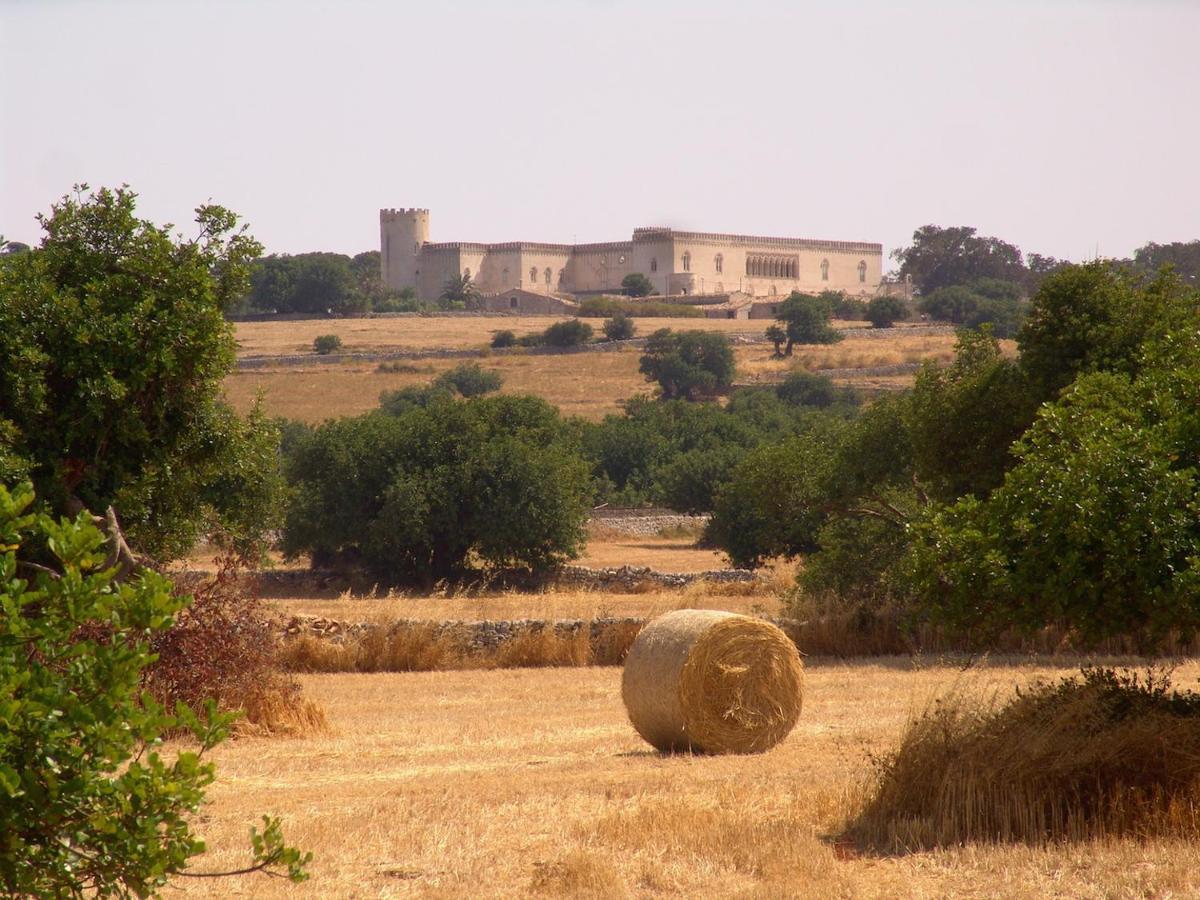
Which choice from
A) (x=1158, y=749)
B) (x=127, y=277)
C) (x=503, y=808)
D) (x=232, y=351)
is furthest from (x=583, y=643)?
(x=1158, y=749)

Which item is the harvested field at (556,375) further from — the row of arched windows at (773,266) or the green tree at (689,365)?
the row of arched windows at (773,266)

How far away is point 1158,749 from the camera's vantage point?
798 cm

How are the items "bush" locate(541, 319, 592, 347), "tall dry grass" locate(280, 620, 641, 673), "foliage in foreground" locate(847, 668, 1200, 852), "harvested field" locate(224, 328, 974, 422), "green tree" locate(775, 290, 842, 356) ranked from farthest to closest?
"green tree" locate(775, 290, 842, 356) < "bush" locate(541, 319, 592, 347) < "harvested field" locate(224, 328, 974, 422) < "tall dry grass" locate(280, 620, 641, 673) < "foliage in foreground" locate(847, 668, 1200, 852)

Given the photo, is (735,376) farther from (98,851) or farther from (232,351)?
(98,851)

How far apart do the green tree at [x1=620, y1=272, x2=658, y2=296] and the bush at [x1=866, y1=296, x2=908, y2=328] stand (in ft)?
104

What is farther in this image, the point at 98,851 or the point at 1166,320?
the point at 1166,320

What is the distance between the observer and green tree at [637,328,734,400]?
8394cm

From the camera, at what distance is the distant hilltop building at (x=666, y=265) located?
14888cm

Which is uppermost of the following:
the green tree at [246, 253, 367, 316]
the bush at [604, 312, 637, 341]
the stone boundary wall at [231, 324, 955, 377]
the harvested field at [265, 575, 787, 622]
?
the green tree at [246, 253, 367, 316]

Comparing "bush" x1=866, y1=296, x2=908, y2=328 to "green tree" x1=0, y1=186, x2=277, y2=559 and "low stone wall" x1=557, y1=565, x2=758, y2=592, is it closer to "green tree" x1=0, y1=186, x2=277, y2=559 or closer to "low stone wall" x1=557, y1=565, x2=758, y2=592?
"low stone wall" x1=557, y1=565, x2=758, y2=592

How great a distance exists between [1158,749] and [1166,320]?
364 inches

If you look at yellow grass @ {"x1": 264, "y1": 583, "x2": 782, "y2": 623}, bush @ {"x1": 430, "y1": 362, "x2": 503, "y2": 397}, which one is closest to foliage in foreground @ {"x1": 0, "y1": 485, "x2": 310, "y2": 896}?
yellow grass @ {"x1": 264, "y1": 583, "x2": 782, "y2": 623}

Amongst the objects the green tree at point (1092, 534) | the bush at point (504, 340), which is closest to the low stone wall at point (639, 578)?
the green tree at point (1092, 534)

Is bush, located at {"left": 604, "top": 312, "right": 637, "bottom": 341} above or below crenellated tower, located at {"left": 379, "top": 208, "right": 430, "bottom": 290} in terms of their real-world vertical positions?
below
